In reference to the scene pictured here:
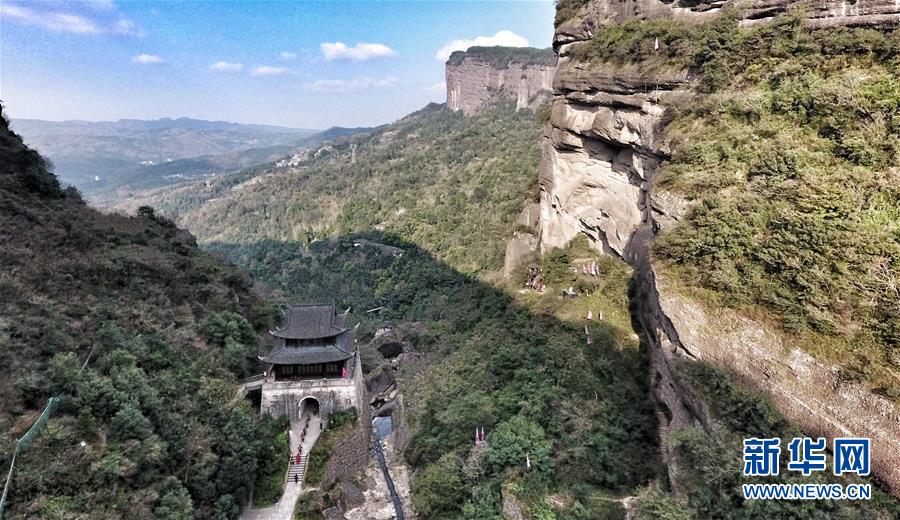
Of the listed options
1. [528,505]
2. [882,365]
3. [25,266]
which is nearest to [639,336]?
[528,505]

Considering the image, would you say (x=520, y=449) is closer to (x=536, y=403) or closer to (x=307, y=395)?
(x=536, y=403)

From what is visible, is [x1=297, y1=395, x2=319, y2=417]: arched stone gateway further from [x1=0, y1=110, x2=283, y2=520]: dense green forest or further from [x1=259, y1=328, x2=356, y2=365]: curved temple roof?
[x1=259, y1=328, x2=356, y2=365]: curved temple roof

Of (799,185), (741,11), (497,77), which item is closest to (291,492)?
(799,185)

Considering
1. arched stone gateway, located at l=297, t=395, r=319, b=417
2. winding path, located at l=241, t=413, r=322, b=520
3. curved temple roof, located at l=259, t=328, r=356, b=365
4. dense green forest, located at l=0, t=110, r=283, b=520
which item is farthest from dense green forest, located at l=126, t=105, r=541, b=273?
dense green forest, located at l=0, t=110, r=283, b=520

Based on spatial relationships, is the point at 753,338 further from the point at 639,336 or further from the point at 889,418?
the point at 639,336

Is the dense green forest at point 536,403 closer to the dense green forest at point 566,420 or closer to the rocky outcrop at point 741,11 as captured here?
the dense green forest at point 566,420

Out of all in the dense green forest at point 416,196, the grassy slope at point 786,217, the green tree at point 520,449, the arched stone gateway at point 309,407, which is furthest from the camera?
the dense green forest at point 416,196

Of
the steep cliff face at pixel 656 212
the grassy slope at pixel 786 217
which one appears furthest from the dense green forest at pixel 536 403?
the grassy slope at pixel 786 217
